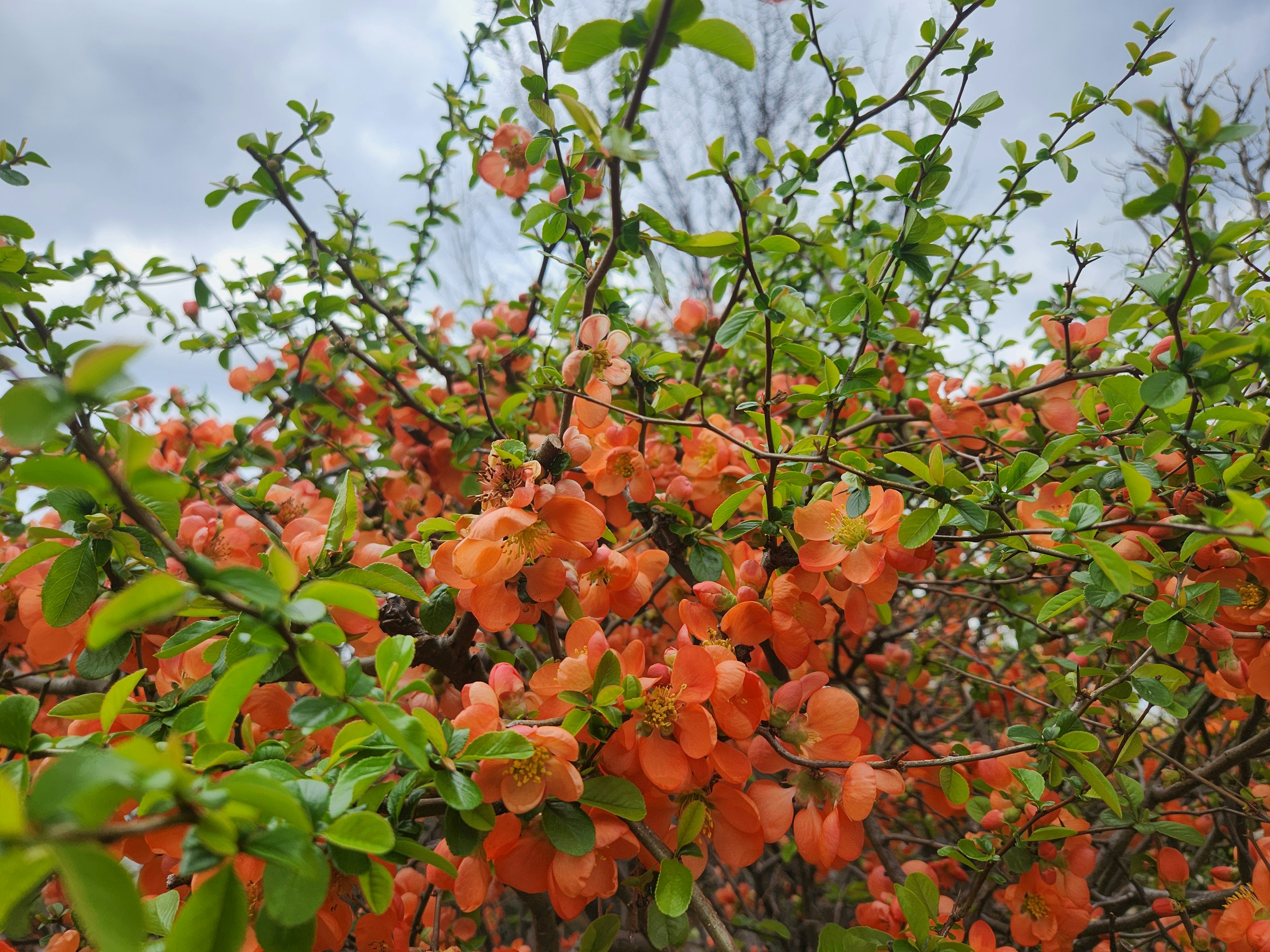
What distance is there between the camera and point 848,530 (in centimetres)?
81

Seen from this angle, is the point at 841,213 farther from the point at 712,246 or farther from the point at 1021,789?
the point at 1021,789

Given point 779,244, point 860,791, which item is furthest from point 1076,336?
point 860,791

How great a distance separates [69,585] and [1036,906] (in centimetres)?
128

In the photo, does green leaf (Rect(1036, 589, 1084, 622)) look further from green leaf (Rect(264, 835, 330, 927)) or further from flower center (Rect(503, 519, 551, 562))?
green leaf (Rect(264, 835, 330, 927))

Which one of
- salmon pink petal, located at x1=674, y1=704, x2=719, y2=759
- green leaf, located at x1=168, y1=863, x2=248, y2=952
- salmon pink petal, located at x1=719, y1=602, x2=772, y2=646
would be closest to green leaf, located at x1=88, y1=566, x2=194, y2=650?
green leaf, located at x1=168, y1=863, x2=248, y2=952

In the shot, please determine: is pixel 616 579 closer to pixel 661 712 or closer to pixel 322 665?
pixel 661 712

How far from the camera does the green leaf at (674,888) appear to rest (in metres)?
0.59

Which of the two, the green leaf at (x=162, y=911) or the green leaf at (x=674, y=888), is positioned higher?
the green leaf at (x=674, y=888)

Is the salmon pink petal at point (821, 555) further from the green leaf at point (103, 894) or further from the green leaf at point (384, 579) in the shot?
the green leaf at point (103, 894)

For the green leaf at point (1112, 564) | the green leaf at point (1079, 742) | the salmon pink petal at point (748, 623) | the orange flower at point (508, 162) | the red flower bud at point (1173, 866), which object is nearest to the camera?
the green leaf at point (1112, 564)

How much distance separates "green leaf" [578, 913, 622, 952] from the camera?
71cm

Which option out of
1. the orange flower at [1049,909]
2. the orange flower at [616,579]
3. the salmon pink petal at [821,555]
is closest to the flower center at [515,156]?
the orange flower at [616,579]

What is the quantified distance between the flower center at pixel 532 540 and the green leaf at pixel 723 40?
48 centimetres

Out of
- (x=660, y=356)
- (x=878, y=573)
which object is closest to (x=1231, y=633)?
(x=878, y=573)
